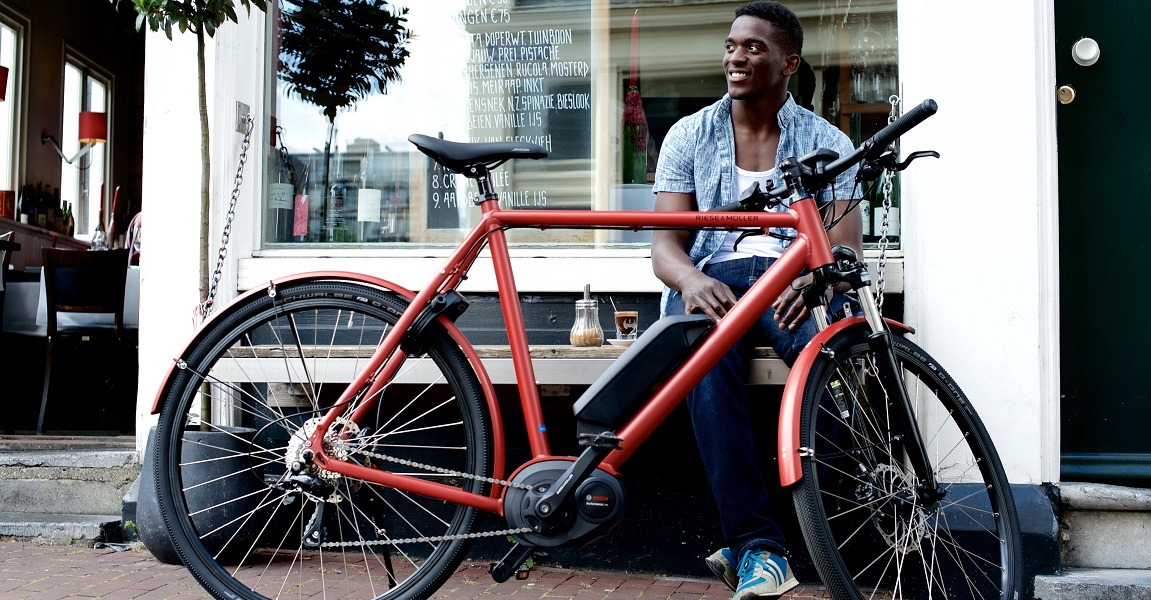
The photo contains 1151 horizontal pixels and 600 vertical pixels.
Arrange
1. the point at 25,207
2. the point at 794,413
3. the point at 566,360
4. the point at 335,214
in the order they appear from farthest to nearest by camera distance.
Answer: the point at 25,207, the point at 335,214, the point at 566,360, the point at 794,413

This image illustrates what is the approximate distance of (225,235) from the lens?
3338 mm

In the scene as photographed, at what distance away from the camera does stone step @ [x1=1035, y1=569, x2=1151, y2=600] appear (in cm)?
286

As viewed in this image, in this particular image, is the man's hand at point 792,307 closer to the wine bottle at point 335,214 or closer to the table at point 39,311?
the wine bottle at point 335,214

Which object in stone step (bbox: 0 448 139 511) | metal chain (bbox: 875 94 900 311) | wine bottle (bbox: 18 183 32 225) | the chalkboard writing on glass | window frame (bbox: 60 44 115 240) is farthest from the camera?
window frame (bbox: 60 44 115 240)

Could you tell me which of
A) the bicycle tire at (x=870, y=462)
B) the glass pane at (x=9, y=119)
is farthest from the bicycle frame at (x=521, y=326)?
the glass pane at (x=9, y=119)

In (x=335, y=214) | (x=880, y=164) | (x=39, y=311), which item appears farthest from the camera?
(x=39, y=311)

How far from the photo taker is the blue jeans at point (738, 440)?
265 centimetres

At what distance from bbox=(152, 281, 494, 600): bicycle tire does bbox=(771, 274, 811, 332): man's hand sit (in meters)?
0.83

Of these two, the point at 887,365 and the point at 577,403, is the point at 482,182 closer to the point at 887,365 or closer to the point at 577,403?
the point at 577,403

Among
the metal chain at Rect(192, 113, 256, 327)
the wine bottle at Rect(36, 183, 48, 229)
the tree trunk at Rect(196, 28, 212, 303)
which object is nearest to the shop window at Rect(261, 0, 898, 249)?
the metal chain at Rect(192, 113, 256, 327)

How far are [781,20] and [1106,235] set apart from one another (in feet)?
4.52

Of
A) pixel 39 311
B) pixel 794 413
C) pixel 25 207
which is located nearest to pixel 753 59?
pixel 794 413

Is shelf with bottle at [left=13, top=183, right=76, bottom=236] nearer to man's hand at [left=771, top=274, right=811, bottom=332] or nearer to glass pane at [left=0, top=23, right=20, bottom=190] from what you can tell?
glass pane at [left=0, top=23, right=20, bottom=190]

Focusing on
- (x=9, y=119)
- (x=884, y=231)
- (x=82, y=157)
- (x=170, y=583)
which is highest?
(x=9, y=119)
